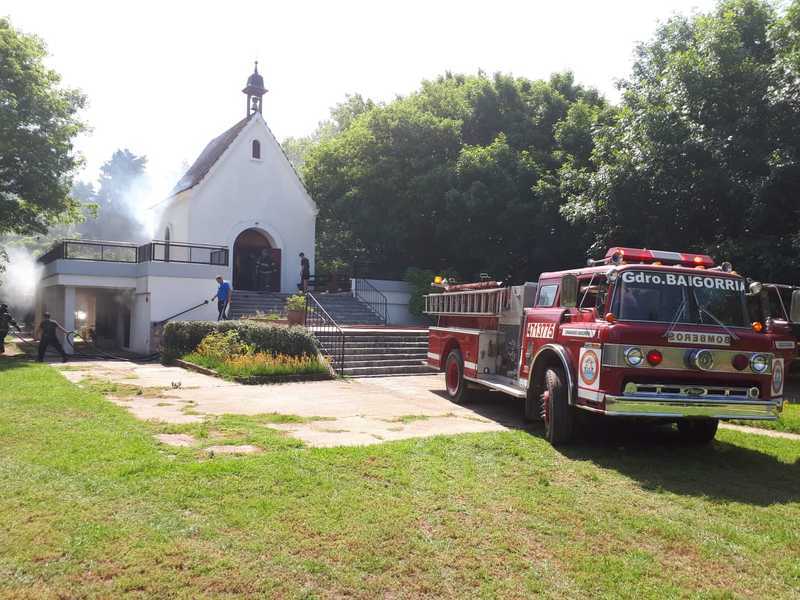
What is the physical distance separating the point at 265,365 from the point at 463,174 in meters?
15.6

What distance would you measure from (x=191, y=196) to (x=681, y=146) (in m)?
19.3

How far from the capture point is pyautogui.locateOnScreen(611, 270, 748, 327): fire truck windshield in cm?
743

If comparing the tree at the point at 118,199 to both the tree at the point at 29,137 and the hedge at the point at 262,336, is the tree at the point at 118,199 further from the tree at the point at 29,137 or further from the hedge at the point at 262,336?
the hedge at the point at 262,336

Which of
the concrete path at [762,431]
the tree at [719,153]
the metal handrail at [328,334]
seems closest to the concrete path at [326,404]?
the metal handrail at [328,334]

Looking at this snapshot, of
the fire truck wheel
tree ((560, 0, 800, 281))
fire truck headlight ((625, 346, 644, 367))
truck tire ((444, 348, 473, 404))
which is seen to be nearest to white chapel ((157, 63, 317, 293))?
tree ((560, 0, 800, 281))

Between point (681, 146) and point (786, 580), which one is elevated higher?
point (681, 146)

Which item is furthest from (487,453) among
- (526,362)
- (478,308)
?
(478,308)

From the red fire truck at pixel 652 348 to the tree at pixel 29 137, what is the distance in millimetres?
19427

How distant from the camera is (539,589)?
13.4 feet

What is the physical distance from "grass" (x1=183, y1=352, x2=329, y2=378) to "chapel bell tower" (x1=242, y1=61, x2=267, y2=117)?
60.9 ft

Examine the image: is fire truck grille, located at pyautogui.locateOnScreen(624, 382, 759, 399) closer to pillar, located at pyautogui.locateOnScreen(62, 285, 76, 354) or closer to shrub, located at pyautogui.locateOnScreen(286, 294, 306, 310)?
shrub, located at pyautogui.locateOnScreen(286, 294, 306, 310)

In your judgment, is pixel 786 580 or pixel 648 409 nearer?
pixel 786 580

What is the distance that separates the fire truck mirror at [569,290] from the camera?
7660 mm

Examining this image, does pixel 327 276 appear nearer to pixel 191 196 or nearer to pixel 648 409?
pixel 191 196
